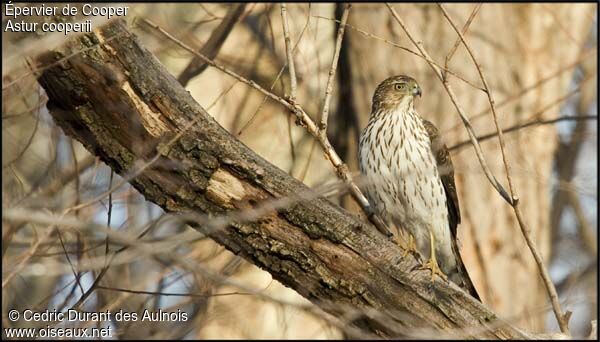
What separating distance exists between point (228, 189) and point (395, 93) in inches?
75.5

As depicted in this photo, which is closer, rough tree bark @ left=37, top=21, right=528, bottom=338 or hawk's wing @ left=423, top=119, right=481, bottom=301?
rough tree bark @ left=37, top=21, right=528, bottom=338

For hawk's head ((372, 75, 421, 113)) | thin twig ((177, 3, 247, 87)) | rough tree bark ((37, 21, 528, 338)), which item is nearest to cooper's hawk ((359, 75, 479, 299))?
hawk's head ((372, 75, 421, 113))

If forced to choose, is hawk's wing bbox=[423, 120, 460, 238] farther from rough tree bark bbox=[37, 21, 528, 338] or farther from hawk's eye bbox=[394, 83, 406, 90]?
rough tree bark bbox=[37, 21, 528, 338]

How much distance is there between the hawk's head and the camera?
5.62 meters

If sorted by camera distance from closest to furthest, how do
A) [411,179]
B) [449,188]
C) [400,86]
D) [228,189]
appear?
[228,189]
[411,179]
[449,188]
[400,86]

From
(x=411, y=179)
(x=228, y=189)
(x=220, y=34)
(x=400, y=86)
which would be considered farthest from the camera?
(x=220, y=34)

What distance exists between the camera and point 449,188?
18.4ft

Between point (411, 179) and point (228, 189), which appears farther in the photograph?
point (411, 179)

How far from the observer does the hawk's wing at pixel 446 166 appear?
17.8 feet

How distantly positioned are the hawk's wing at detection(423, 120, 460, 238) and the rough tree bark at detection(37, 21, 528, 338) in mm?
1267

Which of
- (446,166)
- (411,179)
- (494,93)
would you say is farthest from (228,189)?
(494,93)

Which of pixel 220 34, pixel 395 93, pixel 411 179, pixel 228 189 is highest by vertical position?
pixel 220 34

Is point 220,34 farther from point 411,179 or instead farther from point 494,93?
point 411,179

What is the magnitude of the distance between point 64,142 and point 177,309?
1.63m
